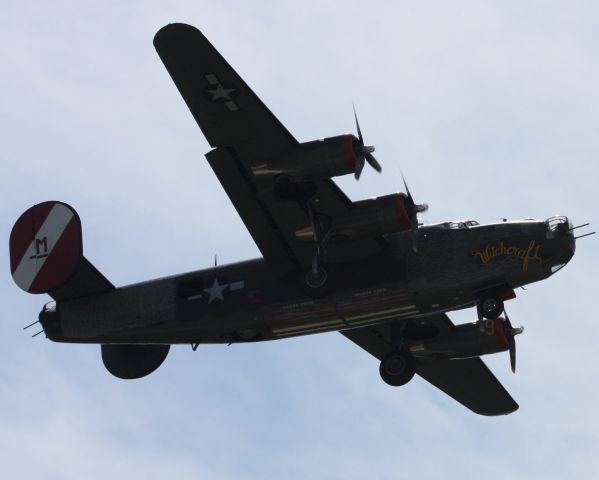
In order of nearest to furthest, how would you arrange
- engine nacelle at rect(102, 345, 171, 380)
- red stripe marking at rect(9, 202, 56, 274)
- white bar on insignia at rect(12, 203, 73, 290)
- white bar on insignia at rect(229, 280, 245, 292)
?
white bar on insignia at rect(229, 280, 245, 292) → white bar on insignia at rect(12, 203, 73, 290) → red stripe marking at rect(9, 202, 56, 274) → engine nacelle at rect(102, 345, 171, 380)

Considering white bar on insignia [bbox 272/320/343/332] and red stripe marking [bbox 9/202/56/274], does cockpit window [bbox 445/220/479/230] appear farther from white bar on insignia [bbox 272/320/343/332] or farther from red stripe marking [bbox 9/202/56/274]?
red stripe marking [bbox 9/202/56/274]

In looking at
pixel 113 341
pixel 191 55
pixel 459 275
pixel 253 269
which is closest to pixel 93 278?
pixel 113 341

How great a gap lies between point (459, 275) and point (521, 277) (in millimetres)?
1448

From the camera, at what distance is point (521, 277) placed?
103 ft

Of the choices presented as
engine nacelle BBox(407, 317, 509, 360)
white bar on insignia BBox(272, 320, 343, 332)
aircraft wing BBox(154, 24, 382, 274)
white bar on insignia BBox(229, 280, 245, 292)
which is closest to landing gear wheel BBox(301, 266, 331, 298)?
aircraft wing BBox(154, 24, 382, 274)

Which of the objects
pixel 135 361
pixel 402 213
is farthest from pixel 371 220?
pixel 135 361

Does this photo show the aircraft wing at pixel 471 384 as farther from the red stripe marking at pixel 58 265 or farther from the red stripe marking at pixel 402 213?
the red stripe marking at pixel 58 265

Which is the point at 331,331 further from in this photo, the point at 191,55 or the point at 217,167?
the point at 191,55

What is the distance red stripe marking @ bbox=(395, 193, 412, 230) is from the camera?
3047 centimetres

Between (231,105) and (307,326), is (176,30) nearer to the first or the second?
(231,105)

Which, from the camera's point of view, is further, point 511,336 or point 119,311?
point 511,336

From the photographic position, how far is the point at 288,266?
108ft

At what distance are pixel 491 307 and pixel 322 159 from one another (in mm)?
5505

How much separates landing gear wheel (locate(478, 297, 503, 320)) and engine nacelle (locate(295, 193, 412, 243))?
2.72 meters
